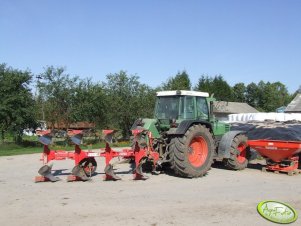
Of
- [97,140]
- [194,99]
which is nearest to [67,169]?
[194,99]

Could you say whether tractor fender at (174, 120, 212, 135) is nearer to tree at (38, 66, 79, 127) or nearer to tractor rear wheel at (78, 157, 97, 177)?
tractor rear wheel at (78, 157, 97, 177)

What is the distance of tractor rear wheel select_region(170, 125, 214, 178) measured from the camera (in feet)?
34.4

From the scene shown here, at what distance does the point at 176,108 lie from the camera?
1163 centimetres

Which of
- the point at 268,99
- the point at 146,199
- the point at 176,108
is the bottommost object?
the point at 146,199

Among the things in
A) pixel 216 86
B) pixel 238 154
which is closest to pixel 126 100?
pixel 238 154

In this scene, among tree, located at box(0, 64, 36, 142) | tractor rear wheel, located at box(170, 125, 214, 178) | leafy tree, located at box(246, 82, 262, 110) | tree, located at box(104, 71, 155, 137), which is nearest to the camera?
tractor rear wheel, located at box(170, 125, 214, 178)

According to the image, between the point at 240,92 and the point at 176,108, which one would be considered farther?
the point at 240,92

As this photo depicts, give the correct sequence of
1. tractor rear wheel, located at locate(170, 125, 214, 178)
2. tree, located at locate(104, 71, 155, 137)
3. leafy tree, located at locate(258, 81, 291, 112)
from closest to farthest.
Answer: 1. tractor rear wheel, located at locate(170, 125, 214, 178)
2. tree, located at locate(104, 71, 155, 137)
3. leafy tree, located at locate(258, 81, 291, 112)

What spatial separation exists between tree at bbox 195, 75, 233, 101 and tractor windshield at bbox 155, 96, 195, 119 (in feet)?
157

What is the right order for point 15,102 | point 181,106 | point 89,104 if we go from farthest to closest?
point 89,104, point 15,102, point 181,106

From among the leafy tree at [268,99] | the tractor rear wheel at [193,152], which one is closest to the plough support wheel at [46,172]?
the tractor rear wheel at [193,152]

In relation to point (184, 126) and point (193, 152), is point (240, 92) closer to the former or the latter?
point (193, 152)

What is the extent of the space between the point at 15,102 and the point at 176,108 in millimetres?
12839

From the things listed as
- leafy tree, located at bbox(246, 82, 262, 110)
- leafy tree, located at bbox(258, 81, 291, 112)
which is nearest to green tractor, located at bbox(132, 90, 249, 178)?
leafy tree, located at bbox(258, 81, 291, 112)
